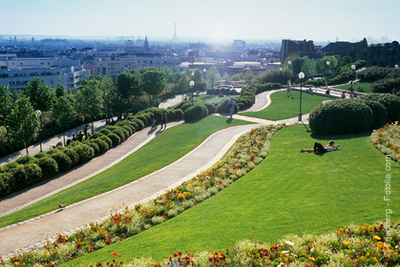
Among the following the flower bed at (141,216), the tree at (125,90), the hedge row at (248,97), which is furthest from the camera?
the tree at (125,90)

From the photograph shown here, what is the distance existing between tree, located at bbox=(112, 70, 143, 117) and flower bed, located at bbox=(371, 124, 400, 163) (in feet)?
145

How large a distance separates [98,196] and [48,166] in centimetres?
693

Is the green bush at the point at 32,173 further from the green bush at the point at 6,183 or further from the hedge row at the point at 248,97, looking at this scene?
the hedge row at the point at 248,97

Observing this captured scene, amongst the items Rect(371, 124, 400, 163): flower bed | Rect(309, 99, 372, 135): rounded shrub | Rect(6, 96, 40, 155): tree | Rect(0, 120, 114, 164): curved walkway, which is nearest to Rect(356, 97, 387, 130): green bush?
Rect(309, 99, 372, 135): rounded shrub

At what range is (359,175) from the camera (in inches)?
516

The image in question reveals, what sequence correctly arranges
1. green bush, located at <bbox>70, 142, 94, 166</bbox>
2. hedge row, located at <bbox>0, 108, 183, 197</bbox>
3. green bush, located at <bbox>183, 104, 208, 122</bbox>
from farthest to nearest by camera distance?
green bush, located at <bbox>183, 104, 208, 122</bbox>
green bush, located at <bbox>70, 142, 94, 166</bbox>
hedge row, located at <bbox>0, 108, 183, 197</bbox>

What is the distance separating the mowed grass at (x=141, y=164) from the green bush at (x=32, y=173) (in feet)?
8.81

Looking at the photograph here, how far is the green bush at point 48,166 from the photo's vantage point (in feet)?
67.1

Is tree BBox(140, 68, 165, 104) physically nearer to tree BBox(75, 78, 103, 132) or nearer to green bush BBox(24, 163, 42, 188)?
tree BBox(75, 78, 103, 132)

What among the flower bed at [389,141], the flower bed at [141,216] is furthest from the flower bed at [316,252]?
the flower bed at [389,141]

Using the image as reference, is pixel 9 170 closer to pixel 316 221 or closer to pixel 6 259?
pixel 6 259

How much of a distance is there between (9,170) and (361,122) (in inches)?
811

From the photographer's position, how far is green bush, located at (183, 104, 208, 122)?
1388 inches

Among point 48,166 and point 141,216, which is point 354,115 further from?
point 48,166
